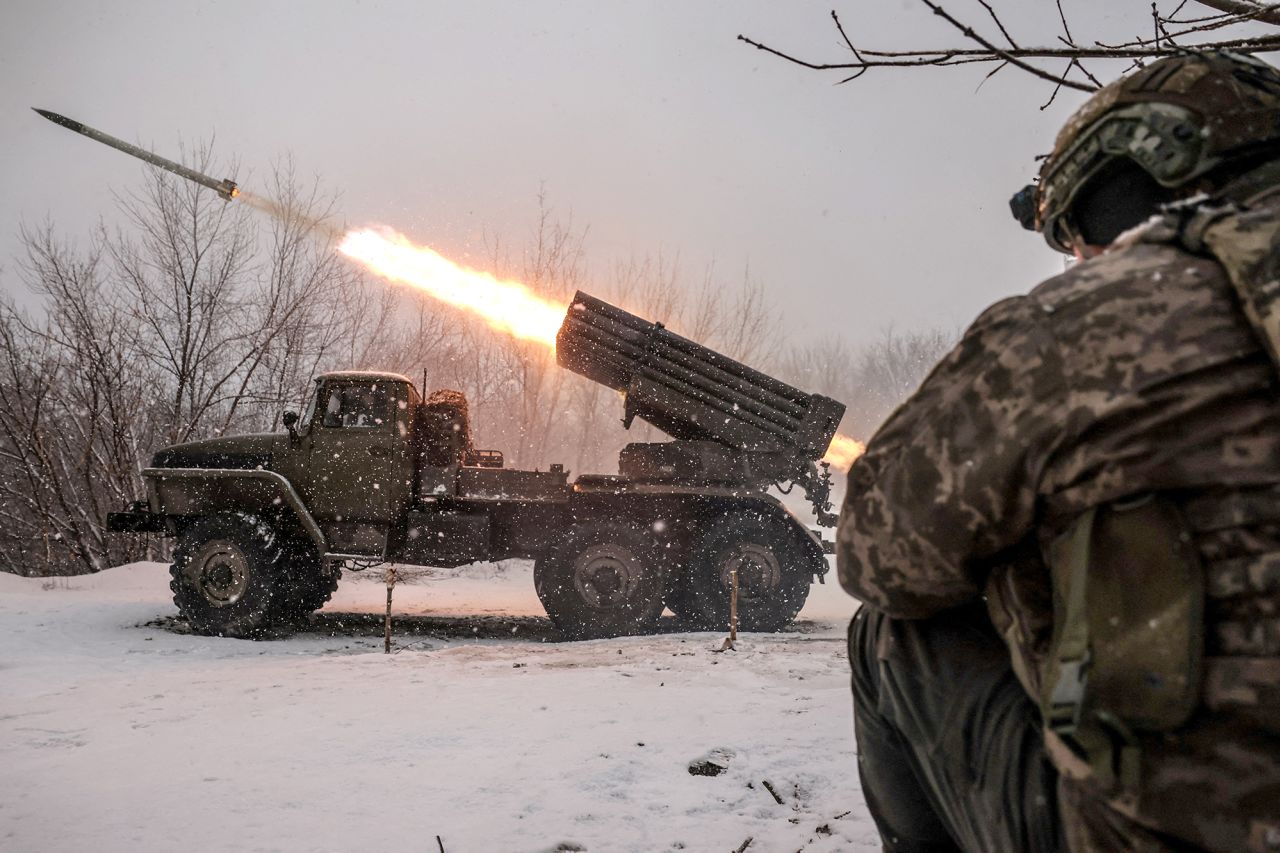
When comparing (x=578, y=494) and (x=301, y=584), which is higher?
(x=578, y=494)

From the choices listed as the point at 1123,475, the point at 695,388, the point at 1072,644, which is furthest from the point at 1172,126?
the point at 695,388

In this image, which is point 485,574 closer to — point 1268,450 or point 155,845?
point 155,845

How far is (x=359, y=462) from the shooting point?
9.03 meters

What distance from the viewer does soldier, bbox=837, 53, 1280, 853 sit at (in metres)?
1.13

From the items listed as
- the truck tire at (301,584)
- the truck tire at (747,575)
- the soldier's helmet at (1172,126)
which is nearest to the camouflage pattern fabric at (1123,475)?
the soldier's helmet at (1172,126)

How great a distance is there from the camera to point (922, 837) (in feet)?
5.65

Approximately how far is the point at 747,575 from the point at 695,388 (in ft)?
6.68

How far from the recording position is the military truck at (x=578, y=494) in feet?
29.2

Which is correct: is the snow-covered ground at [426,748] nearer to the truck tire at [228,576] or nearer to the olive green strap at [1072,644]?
the truck tire at [228,576]

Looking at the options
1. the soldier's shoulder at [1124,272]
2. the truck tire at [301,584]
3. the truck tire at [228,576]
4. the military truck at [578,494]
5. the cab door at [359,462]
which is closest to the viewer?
the soldier's shoulder at [1124,272]

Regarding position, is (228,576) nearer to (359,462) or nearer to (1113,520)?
(359,462)

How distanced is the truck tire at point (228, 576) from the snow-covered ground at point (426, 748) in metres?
0.75

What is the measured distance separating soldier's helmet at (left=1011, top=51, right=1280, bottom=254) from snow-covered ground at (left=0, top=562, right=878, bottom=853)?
7.29ft

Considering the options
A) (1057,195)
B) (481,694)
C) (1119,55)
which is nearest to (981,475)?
(1057,195)
